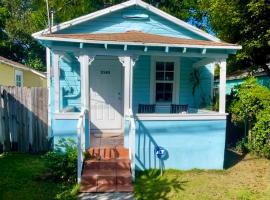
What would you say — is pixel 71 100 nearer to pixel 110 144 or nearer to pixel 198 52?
pixel 110 144

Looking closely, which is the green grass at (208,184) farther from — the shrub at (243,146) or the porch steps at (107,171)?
the shrub at (243,146)

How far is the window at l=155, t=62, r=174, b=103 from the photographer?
11.0 meters

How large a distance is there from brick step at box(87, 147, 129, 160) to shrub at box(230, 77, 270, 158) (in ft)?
14.3

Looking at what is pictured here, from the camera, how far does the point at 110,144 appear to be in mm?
9008

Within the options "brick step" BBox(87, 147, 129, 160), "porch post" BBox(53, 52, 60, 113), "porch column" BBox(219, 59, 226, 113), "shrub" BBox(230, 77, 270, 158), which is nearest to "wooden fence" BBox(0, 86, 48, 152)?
"porch post" BBox(53, 52, 60, 113)

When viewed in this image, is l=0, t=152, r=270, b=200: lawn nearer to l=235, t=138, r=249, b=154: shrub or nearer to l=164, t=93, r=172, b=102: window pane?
l=235, t=138, r=249, b=154: shrub

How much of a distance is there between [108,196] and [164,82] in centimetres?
534

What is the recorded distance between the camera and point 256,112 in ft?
32.7

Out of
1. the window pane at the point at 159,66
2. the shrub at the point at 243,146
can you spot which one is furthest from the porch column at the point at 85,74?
the shrub at the point at 243,146

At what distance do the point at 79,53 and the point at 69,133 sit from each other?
7.02ft

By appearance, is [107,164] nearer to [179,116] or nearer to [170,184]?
[170,184]

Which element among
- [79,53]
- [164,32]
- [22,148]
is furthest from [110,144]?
[164,32]

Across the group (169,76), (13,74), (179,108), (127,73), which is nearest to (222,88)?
(179,108)

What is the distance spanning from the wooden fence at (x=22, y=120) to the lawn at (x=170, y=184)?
123cm
